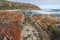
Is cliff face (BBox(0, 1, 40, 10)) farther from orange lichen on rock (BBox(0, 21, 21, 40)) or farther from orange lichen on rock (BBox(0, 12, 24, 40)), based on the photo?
orange lichen on rock (BBox(0, 21, 21, 40))

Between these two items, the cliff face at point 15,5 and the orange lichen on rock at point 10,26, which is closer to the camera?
the orange lichen on rock at point 10,26

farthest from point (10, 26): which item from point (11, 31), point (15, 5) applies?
point (15, 5)

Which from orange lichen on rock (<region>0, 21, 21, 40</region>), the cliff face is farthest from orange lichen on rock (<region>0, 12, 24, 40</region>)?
the cliff face

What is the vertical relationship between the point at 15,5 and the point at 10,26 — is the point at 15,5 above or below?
above

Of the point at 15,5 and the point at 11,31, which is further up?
the point at 15,5

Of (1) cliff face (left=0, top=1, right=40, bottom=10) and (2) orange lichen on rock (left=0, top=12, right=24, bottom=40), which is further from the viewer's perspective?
(1) cliff face (left=0, top=1, right=40, bottom=10)

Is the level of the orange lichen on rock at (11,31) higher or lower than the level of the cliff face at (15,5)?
lower

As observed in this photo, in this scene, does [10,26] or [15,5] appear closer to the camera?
[10,26]

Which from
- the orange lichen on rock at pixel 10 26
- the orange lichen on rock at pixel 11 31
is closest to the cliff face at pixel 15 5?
the orange lichen on rock at pixel 10 26

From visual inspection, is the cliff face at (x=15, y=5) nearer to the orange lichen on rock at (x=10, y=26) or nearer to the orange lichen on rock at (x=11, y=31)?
the orange lichen on rock at (x=10, y=26)

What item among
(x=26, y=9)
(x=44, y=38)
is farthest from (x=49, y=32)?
(x=26, y=9)

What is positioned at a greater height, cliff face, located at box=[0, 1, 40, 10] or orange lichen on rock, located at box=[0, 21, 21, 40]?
cliff face, located at box=[0, 1, 40, 10]

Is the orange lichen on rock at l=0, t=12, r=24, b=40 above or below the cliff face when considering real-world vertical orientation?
below

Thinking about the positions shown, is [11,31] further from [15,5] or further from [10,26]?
[15,5]
